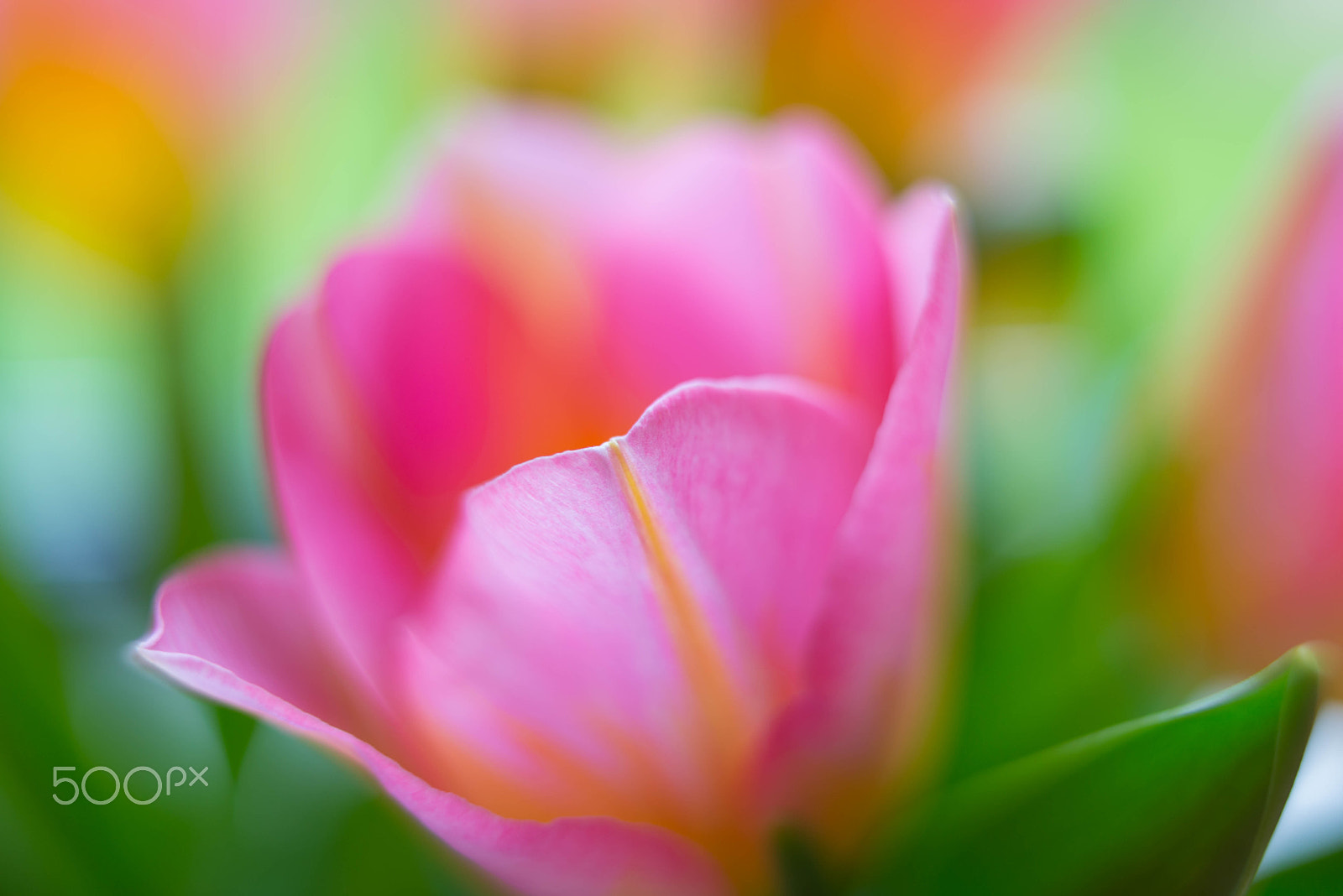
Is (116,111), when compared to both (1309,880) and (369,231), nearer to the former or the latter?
(369,231)

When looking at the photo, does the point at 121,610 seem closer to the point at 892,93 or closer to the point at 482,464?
the point at 482,464

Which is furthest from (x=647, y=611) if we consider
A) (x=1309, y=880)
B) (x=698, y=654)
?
(x=1309, y=880)

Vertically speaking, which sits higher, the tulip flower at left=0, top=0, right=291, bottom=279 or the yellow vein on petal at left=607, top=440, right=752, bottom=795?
the tulip flower at left=0, top=0, right=291, bottom=279

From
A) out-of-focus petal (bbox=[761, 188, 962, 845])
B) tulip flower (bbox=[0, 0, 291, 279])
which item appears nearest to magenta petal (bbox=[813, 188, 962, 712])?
out-of-focus petal (bbox=[761, 188, 962, 845])

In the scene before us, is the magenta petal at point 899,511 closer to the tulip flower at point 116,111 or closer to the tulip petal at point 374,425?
the tulip petal at point 374,425

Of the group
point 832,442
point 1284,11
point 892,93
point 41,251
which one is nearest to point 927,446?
point 832,442

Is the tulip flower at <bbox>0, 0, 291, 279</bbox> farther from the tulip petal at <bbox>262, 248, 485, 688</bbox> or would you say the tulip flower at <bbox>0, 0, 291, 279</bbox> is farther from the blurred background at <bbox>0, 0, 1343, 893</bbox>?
the tulip petal at <bbox>262, 248, 485, 688</bbox>
